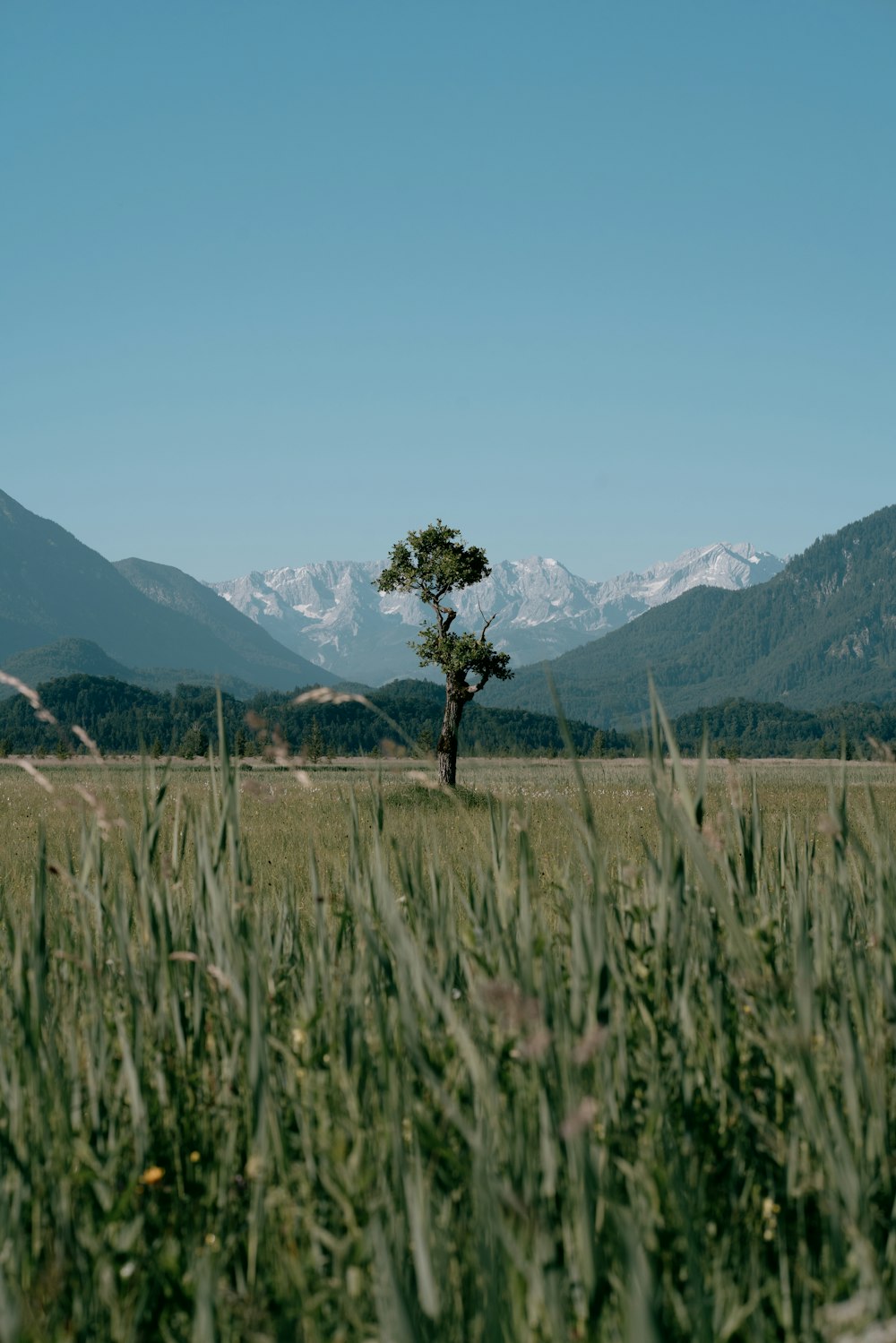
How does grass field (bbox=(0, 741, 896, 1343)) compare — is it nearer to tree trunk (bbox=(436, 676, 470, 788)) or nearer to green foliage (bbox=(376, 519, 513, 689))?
tree trunk (bbox=(436, 676, 470, 788))

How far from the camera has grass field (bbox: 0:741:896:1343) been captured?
6.43ft

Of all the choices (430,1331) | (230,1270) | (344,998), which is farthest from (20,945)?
(430,1331)

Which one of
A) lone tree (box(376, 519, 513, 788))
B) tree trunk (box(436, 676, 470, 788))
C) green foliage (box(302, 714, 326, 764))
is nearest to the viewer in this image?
green foliage (box(302, 714, 326, 764))

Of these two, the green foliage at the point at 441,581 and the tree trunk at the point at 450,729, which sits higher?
the green foliage at the point at 441,581

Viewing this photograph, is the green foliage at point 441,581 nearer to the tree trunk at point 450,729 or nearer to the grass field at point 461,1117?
the tree trunk at point 450,729

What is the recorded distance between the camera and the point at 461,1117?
2.14 m

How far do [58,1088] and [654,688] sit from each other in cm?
187

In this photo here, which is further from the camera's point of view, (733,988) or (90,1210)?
(733,988)

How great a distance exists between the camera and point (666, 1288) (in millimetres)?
2137

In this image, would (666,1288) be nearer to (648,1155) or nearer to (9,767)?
(648,1155)

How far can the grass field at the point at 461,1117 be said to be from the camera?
1961 millimetres

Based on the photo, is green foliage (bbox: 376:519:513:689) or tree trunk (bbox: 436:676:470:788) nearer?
tree trunk (bbox: 436:676:470:788)

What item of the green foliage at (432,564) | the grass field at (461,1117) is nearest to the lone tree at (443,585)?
the green foliage at (432,564)

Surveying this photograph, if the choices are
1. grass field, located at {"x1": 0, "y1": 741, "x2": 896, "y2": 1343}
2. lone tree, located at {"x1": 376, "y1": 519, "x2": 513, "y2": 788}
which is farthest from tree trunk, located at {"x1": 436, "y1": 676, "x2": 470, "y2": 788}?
grass field, located at {"x1": 0, "y1": 741, "x2": 896, "y2": 1343}
